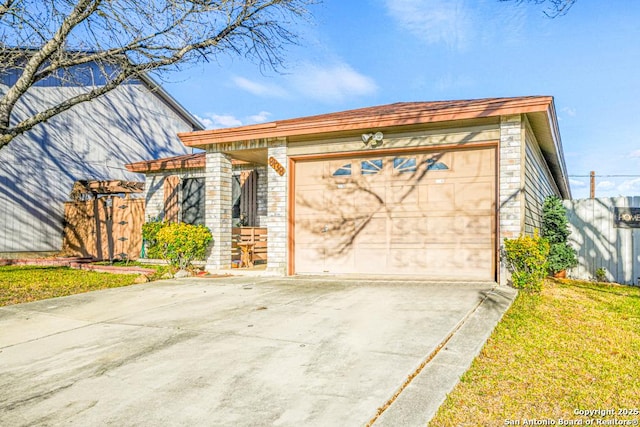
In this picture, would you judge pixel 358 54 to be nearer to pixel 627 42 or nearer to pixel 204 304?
pixel 627 42

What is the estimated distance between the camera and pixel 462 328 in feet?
14.3

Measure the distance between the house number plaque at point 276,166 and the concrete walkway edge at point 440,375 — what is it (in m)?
5.48

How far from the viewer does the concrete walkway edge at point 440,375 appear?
2539 millimetres

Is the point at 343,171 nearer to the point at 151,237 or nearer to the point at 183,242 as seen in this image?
the point at 183,242

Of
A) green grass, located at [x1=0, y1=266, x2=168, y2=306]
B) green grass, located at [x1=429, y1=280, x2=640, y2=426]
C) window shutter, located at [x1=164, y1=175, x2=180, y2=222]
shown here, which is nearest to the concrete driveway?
green grass, located at [x1=429, y1=280, x2=640, y2=426]

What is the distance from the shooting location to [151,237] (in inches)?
501

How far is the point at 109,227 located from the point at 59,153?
338cm

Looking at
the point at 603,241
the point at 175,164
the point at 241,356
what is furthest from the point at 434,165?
the point at 175,164

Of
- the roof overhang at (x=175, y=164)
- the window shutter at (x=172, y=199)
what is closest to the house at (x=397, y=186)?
the roof overhang at (x=175, y=164)

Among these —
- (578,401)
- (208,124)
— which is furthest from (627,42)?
(208,124)

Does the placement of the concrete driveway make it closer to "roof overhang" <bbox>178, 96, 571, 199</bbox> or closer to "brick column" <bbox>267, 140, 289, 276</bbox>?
"brick column" <bbox>267, 140, 289, 276</bbox>

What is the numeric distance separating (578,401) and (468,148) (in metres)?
5.81

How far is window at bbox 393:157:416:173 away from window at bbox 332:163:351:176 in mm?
998

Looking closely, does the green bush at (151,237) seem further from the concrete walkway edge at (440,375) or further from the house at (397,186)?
the concrete walkway edge at (440,375)
